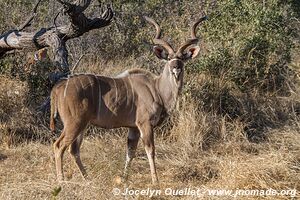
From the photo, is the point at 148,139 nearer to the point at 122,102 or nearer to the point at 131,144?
the point at 131,144

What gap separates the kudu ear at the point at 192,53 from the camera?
4.92m

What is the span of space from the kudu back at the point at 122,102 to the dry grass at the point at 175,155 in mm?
216

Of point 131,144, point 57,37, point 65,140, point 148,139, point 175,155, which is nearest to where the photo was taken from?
point 65,140

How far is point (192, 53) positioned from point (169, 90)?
454 mm

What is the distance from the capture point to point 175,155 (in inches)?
202

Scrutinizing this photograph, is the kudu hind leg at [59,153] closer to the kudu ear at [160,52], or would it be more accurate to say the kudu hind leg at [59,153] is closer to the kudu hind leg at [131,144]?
the kudu hind leg at [131,144]

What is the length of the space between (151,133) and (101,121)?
45cm

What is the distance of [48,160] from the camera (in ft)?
16.4

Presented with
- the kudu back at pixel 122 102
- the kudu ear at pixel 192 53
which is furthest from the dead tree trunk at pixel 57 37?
the kudu ear at pixel 192 53

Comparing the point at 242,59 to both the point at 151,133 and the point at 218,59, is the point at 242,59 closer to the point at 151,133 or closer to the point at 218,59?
the point at 218,59

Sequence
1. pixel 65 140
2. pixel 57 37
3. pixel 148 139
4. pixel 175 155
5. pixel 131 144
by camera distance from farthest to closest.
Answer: pixel 57 37
pixel 175 155
pixel 131 144
pixel 148 139
pixel 65 140

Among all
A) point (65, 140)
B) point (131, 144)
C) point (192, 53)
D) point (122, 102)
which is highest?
point (192, 53)

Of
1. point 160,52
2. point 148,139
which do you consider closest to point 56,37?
point 160,52

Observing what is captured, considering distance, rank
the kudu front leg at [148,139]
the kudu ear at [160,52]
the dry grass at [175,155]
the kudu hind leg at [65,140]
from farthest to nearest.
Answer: the kudu ear at [160,52] → the kudu front leg at [148,139] → the kudu hind leg at [65,140] → the dry grass at [175,155]
